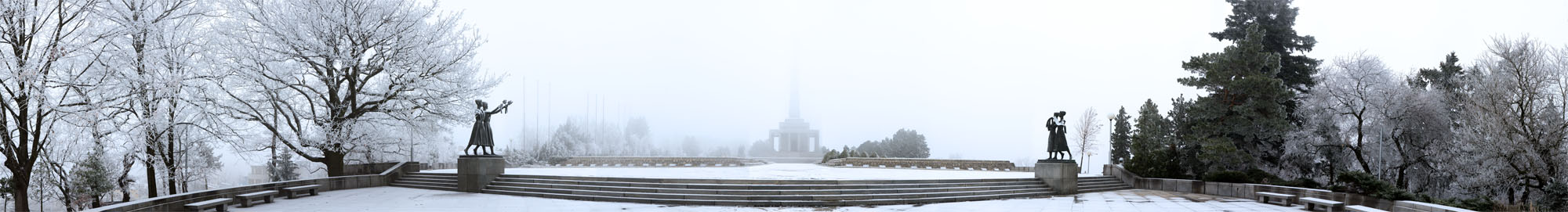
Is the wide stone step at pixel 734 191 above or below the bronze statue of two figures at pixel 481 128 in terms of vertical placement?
below

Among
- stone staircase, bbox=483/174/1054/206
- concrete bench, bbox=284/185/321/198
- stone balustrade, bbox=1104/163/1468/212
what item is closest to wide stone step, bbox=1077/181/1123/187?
stone balustrade, bbox=1104/163/1468/212

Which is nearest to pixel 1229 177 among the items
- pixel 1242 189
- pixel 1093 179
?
pixel 1242 189

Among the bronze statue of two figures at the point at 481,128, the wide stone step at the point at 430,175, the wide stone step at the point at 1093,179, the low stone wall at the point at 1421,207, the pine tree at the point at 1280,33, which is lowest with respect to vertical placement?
the wide stone step at the point at 1093,179

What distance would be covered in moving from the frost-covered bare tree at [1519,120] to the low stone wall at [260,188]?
30.8 m

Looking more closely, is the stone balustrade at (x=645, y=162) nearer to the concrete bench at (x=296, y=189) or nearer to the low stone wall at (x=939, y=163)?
the low stone wall at (x=939, y=163)

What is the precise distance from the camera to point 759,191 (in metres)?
17.7

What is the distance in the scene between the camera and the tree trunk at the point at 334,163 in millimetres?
22500

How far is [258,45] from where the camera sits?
21.5m

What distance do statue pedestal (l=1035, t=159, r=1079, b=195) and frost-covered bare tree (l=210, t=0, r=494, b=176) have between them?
16.1 m

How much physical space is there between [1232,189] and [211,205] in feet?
76.2

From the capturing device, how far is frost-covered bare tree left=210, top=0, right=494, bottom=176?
69.5ft

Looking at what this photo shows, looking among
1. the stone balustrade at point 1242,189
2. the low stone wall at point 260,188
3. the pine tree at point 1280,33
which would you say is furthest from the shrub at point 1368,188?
the low stone wall at point 260,188

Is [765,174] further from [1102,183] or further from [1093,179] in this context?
[1102,183]

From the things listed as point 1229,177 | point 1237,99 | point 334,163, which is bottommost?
point 1229,177
